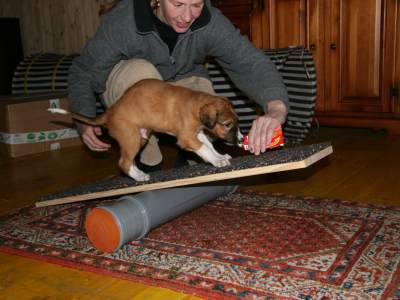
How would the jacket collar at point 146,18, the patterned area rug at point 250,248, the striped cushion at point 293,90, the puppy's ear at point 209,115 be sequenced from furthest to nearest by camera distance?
the striped cushion at point 293,90
the jacket collar at point 146,18
the puppy's ear at point 209,115
the patterned area rug at point 250,248

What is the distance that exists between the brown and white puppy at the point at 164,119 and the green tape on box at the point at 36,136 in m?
1.77

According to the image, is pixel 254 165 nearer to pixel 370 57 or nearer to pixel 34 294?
pixel 34 294

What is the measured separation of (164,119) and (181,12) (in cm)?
47

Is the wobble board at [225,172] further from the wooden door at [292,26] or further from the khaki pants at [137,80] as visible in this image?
the wooden door at [292,26]

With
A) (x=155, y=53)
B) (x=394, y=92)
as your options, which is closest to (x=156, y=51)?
(x=155, y=53)

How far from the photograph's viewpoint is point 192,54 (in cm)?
241

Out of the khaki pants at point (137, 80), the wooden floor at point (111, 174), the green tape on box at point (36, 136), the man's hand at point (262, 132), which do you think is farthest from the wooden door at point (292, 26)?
the man's hand at point (262, 132)

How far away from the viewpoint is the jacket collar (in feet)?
7.17

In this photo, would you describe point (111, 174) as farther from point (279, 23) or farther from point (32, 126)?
point (279, 23)

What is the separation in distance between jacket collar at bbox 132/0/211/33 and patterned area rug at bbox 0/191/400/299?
34.9 inches

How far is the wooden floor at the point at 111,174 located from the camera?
1592 millimetres

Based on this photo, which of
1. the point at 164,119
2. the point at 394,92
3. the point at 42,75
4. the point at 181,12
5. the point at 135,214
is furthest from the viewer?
the point at 42,75

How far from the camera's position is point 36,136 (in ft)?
12.8

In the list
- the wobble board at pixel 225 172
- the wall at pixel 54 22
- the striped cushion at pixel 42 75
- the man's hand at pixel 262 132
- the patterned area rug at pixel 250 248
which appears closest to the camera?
the patterned area rug at pixel 250 248
